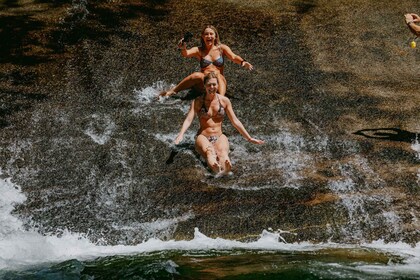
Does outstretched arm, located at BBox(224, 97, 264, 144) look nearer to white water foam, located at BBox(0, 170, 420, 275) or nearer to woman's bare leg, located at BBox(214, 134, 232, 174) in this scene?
woman's bare leg, located at BBox(214, 134, 232, 174)

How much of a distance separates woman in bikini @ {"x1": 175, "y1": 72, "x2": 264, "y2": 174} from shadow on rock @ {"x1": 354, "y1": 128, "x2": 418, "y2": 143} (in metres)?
1.77

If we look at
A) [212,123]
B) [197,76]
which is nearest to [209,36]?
[197,76]

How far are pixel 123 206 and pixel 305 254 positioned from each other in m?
2.30

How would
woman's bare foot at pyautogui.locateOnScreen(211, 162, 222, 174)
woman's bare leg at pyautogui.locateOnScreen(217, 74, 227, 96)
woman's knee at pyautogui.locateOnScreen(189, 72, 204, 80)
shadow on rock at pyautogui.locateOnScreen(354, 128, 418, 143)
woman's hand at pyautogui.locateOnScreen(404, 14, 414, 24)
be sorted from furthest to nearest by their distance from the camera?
woman's knee at pyautogui.locateOnScreen(189, 72, 204, 80), woman's bare leg at pyautogui.locateOnScreen(217, 74, 227, 96), shadow on rock at pyautogui.locateOnScreen(354, 128, 418, 143), woman's hand at pyautogui.locateOnScreen(404, 14, 414, 24), woman's bare foot at pyautogui.locateOnScreen(211, 162, 222, 174)

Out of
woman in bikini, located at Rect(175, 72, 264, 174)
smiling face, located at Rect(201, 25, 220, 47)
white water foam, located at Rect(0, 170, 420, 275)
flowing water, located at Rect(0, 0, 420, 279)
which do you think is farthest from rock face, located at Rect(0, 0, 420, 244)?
smiling face, located at Rect(201, 25, 220, 47)

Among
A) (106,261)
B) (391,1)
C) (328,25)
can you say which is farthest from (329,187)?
(391,1)

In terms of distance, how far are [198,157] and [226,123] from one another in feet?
A: 3.67

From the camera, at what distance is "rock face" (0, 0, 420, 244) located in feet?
23.7

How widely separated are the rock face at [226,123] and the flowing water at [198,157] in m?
0.03

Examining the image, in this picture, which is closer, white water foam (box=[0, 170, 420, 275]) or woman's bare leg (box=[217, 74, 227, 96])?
white water foam (box=[0, 170, 420, 275])

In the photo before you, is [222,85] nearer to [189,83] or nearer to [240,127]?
[189,83]

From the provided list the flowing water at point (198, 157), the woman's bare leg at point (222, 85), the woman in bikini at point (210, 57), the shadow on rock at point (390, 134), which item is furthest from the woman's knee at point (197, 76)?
the shadow on rock at point (390, 134)

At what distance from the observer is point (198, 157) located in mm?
8195

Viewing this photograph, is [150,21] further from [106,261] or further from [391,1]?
[106,261]
